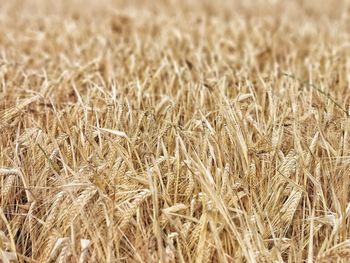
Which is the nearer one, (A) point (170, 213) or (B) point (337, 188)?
(A) point (170, 213)

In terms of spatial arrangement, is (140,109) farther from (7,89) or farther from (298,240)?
(298,240)

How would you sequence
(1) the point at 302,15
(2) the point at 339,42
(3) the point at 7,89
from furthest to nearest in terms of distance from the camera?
(1) the point at 302,15, (2) the point at 339,42, (3) the point at 7,89

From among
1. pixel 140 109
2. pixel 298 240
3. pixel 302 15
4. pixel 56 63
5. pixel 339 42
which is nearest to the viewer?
pixel 298 240

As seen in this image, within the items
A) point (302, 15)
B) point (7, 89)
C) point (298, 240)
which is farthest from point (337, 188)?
point (302, 15)

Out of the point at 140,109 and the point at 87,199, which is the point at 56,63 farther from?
the point at 87,199

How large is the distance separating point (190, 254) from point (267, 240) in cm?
24

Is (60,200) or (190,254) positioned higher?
(60,200)

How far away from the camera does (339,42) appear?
4379mm

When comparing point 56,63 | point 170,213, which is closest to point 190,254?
point 170,213

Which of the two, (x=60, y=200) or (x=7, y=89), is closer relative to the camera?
(x=60, y=200)

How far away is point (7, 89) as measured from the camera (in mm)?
2807

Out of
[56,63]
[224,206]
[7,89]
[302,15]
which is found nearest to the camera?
[224,206]

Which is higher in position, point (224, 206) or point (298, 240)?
point (224, 206)

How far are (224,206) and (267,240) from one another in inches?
7.3
